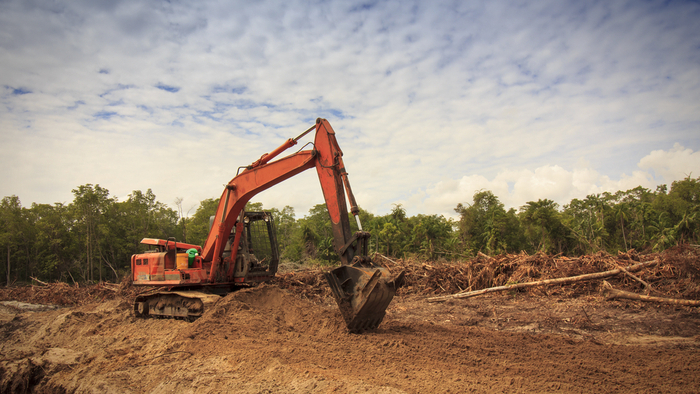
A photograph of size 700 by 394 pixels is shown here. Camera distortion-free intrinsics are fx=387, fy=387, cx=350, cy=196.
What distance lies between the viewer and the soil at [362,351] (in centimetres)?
412

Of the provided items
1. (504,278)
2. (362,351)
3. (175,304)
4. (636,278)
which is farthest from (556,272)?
(175,304)

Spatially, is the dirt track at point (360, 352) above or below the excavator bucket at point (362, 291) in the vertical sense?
below

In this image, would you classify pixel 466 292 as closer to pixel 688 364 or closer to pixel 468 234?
pixel 688 364

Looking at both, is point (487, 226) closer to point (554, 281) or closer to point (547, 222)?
point (547, 222)

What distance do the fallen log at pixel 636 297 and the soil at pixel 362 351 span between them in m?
0.14

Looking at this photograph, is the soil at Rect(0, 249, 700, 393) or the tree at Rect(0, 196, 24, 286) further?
the tree at Rect(0, 196, 24, 286)

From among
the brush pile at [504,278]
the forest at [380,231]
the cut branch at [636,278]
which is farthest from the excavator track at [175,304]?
the forest at [380,231]

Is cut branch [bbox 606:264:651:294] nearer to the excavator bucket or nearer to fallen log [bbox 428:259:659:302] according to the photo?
fallen log [bbox 428:259:659:302]

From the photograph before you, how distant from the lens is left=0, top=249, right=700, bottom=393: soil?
13.5 ft

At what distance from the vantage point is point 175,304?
8.70 m

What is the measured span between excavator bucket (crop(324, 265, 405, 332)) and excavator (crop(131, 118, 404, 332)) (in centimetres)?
1

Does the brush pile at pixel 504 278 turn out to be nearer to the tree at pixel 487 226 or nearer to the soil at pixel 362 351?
the soil at pixel 362 351

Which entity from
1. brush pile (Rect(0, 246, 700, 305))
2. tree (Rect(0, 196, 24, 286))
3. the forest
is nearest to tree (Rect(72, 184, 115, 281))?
the forest

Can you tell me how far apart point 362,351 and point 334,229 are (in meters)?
2.00
